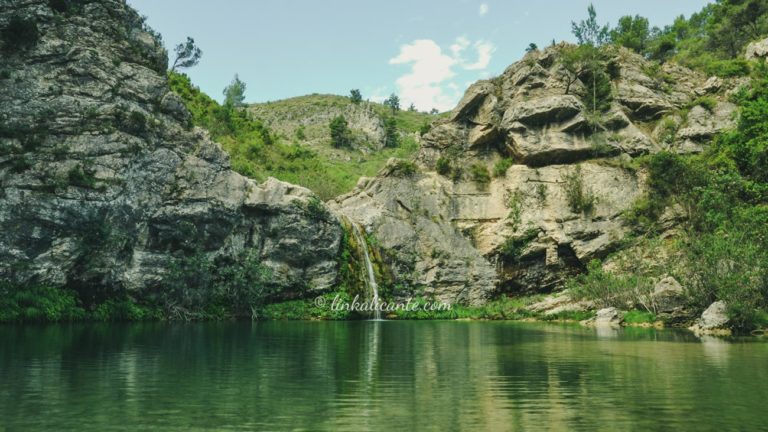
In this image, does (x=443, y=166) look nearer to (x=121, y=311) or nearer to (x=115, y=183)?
(x=115, y=183)

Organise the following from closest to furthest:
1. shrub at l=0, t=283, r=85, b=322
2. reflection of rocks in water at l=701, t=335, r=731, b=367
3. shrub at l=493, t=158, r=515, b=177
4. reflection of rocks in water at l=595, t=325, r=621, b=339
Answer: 1. reflection of rocks in water at l=701, t=335, r=731, b=367
2. reflection of rocks in water at l=595, t=325, r=621, b=339
3. shrub at l=0, t=283, r=85, b=322
4. shrub at l=493, t=158, r=515, b=177

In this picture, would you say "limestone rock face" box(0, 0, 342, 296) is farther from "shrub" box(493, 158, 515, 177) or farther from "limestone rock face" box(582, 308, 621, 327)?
"shrub" box(493, 158, 515, 177)

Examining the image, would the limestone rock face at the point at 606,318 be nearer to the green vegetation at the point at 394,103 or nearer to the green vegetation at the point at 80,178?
the green vegetation at the point at 80,178

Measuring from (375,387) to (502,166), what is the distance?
50.8m

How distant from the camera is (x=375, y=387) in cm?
1237

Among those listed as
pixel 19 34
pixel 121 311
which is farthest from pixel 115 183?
pixel 19 34

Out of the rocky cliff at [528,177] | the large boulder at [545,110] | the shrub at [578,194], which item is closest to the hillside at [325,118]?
the rocky cliff at [528,177]

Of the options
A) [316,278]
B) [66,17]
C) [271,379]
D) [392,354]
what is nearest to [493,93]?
[316,278]

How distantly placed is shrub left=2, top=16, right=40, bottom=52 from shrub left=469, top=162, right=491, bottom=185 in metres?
41.7

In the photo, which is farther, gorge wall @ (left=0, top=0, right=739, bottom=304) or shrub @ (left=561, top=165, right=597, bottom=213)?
shrub @ (left=561, top=165, right=597, bottom=213)

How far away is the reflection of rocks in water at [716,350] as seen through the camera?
673 inches

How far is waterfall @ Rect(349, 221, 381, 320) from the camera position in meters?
49.0

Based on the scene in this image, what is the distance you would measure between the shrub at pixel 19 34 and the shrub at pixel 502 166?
143 ft

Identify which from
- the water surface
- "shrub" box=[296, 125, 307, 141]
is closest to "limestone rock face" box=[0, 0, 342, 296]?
the water surface
